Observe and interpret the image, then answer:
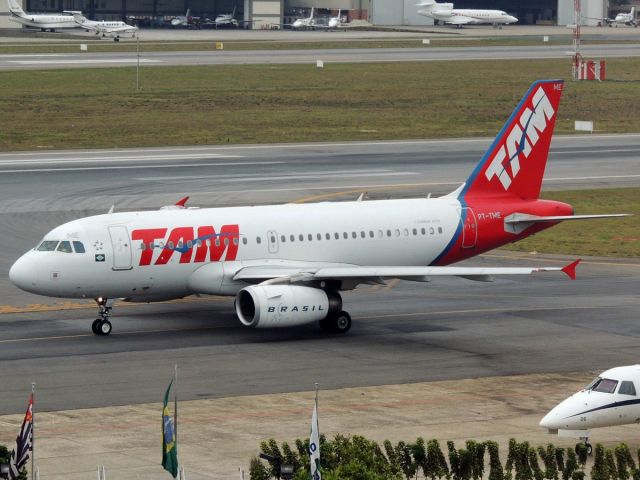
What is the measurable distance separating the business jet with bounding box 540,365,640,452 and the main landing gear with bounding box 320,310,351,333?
14.7 m

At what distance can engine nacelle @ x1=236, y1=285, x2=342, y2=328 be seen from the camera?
46.1m

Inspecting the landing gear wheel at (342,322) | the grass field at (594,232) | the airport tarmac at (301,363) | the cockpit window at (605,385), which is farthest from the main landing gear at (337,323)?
the grass field at (594,232)

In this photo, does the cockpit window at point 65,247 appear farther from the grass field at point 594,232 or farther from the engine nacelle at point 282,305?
the grass field at point 594,232

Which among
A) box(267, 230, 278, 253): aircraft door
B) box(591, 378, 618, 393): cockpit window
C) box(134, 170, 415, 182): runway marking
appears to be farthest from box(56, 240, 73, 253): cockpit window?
box(134, 170, 415, 182): runway marking

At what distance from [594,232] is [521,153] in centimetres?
1505

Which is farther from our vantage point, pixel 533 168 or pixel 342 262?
pixel 533 168

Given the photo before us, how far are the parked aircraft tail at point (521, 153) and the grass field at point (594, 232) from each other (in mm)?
9703

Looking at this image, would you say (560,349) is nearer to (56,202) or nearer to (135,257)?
(135,257)

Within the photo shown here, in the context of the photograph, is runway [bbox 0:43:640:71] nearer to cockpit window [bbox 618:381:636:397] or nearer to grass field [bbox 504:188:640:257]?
grass field [bbox 504:188:640:257]

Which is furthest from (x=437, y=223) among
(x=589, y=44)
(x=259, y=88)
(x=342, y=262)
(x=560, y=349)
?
(x=589, y=44)

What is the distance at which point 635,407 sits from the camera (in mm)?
34406

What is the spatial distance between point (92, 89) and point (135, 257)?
8817 centimetres

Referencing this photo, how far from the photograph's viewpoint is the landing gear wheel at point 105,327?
4803 centimetres

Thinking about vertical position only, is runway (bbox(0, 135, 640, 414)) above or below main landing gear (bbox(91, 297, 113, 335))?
below
